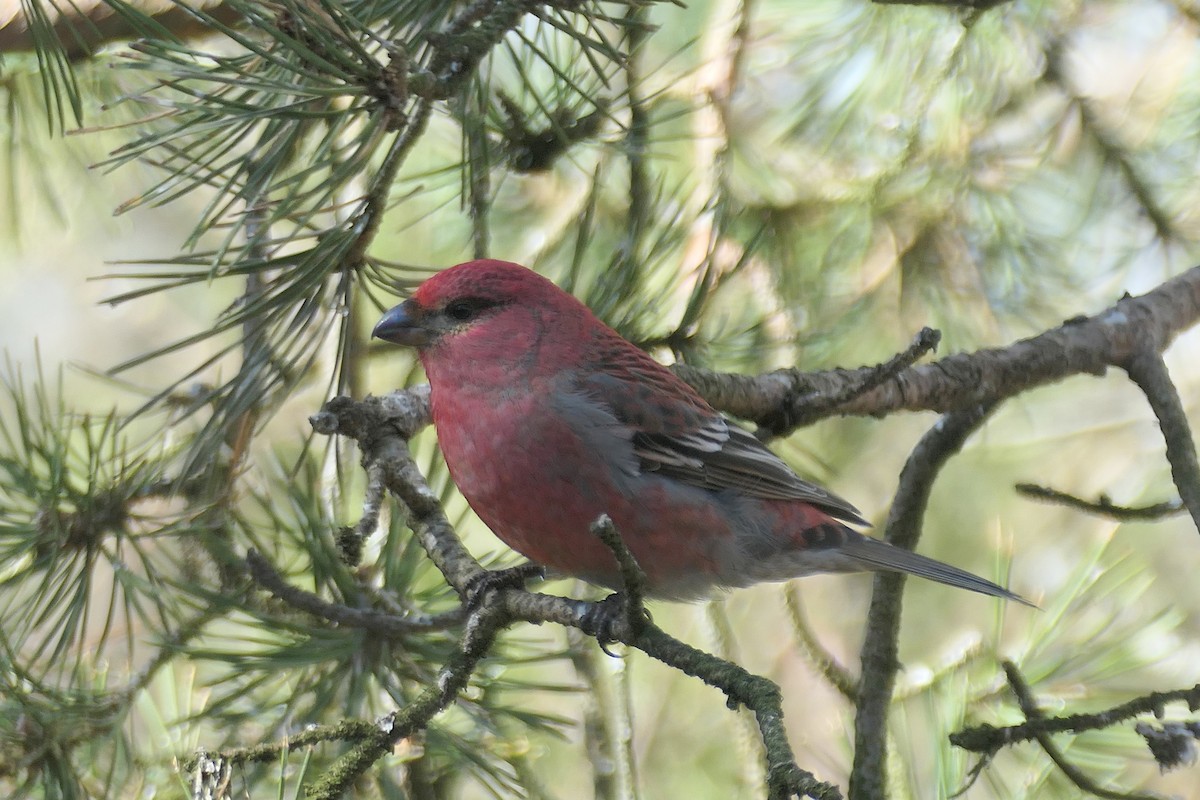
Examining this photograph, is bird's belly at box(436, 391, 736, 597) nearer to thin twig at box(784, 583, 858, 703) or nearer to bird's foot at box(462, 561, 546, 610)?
bird's foot at box(462, 561, 546, 610)

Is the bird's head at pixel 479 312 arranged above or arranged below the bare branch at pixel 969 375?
above

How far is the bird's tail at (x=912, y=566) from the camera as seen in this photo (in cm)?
245

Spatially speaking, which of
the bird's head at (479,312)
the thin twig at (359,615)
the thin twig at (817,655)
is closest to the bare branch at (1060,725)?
the thin twig at (817,655)

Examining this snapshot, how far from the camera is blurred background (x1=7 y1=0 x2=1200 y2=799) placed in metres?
2.08

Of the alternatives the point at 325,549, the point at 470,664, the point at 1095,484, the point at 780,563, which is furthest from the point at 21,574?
the point at 1095,484

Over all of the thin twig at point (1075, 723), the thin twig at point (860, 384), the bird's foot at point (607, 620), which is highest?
the thin twig at point (860, 384)

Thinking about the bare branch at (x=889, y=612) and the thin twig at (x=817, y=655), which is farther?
the thin twig at (x=817, y=655)

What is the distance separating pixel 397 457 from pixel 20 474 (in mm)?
803

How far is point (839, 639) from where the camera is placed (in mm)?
4211

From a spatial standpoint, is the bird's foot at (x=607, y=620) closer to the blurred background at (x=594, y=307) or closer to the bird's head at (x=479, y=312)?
the blurred background at (x=594, y=307)

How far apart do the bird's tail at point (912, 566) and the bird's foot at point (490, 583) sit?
0.72m

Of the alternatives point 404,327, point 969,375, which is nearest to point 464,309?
point 404,327

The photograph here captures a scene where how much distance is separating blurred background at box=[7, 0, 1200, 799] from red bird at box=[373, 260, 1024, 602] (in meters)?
0.17

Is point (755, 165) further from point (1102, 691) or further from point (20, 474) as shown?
point (20, 474)
